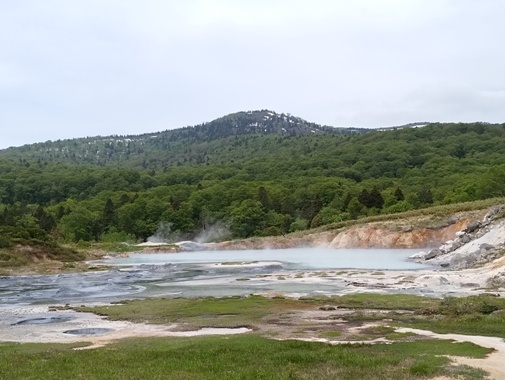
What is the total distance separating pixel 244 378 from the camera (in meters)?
16.9

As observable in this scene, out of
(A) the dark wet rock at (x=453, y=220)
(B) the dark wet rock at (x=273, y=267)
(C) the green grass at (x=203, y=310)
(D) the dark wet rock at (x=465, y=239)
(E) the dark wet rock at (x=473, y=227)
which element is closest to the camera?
(C) the green grass at (x=203, y=310)

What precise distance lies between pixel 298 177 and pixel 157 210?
2189 inches

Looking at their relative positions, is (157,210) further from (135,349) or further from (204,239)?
(135,349)

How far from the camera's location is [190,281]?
58.7 metres

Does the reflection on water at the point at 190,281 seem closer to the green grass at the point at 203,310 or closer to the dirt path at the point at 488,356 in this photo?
the green grass at the point at 203,310

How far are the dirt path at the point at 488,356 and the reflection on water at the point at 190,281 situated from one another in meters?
20.1

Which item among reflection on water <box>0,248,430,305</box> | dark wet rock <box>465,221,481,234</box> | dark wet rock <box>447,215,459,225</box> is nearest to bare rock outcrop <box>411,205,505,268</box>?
dark wet rock <box>465,221,481,234</box>

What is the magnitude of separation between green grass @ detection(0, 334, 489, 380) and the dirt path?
495 millimetres

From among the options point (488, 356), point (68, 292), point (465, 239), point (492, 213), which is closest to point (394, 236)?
point (492, 213)

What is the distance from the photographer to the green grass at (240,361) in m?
17.4

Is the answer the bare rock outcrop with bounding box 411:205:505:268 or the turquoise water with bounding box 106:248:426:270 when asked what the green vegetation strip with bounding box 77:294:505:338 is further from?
the turquoise water with bounding box 106:248:426:270

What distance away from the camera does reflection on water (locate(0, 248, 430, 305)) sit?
47562 mm

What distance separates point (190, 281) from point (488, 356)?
4197cm

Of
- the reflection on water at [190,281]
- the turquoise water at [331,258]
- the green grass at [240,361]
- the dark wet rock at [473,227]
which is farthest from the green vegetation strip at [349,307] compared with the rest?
the dark wet rock at [473,227]
